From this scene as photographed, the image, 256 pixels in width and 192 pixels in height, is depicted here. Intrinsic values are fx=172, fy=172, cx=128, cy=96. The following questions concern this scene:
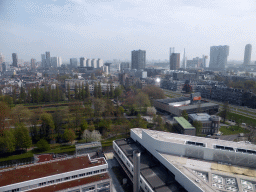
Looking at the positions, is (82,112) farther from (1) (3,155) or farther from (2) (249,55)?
(2) (249,55)

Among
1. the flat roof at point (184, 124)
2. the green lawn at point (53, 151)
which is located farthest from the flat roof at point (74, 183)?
the flat roof at point (184, 124)

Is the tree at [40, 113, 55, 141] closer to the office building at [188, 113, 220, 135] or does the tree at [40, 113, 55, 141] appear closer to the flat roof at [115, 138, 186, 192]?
the flat roof at [115, 138, 186, 192]

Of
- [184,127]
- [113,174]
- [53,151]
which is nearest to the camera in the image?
[113,174]

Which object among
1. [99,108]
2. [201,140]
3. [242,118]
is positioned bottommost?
[242,118]

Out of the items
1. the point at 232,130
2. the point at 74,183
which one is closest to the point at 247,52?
the point at 232,130

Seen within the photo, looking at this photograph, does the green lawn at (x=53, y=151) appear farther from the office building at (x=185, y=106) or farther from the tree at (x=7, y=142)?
the office building at (x=185, y=106)

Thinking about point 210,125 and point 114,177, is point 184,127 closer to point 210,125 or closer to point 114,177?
point 210,125

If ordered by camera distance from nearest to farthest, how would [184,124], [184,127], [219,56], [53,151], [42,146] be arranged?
[42,146] < [53,151] < [184,127] < [184,124] < [219,56]
